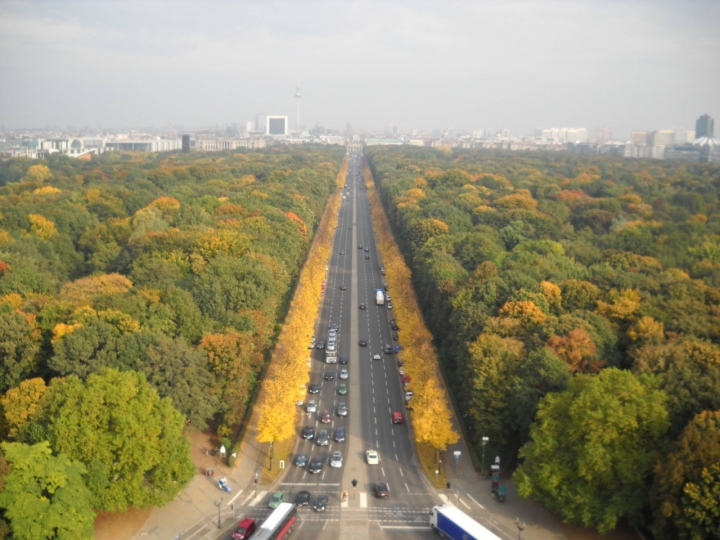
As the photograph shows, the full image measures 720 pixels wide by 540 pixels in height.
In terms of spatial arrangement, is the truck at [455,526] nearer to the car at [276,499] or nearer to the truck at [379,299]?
the car at [276,499]

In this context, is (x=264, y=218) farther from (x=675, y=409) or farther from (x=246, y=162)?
(x=246, y=162)

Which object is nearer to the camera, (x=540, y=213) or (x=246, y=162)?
(x=540, y=213)

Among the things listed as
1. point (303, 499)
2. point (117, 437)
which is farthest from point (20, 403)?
point (303, 499)

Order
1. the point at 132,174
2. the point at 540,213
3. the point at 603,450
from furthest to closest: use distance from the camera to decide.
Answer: the point at 132,174
the point at 540,213
the point at 603,450

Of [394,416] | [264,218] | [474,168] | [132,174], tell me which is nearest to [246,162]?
[132,174]

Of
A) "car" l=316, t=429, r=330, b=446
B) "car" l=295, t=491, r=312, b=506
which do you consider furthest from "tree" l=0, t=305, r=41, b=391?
"car" l=295, t=491, r=312, b=506

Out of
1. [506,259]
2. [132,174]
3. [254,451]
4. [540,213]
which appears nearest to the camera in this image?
[254,451]

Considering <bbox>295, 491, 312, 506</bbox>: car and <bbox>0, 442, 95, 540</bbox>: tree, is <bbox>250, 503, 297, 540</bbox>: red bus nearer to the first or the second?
<bbox>295, 491, 312, 506</bbox>: car
